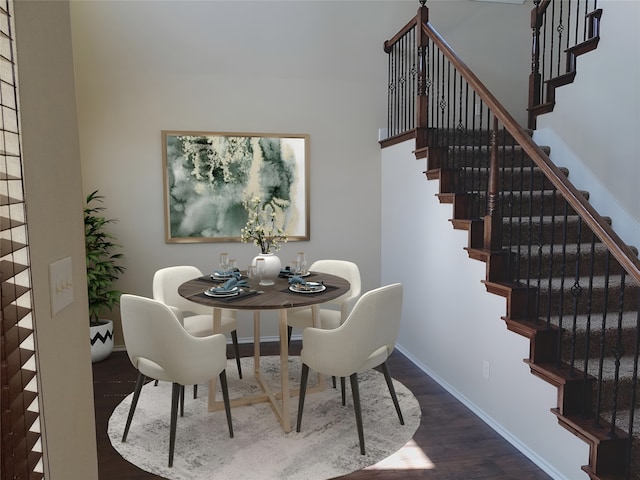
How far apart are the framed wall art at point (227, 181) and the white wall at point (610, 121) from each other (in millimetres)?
2398

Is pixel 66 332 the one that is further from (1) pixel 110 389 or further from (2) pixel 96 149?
(2) pixel 96 149

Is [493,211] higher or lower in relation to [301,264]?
higher

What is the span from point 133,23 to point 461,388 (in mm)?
4142

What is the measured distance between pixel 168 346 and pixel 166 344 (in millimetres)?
15

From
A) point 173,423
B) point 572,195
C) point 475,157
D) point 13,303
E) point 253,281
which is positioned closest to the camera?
point 13,303

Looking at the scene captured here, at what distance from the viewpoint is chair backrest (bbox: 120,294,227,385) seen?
97.3 inches

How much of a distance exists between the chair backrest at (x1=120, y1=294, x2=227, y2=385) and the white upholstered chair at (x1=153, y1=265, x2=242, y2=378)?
74 centimetres

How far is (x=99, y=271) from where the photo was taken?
13.6ft

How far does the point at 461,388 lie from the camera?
3438mm

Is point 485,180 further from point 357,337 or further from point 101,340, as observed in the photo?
point 101,340

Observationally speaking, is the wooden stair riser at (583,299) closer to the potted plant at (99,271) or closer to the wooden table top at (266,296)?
the wooden table top at (266,296)

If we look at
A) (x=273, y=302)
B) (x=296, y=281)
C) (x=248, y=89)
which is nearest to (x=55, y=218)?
(x=273, y=302)

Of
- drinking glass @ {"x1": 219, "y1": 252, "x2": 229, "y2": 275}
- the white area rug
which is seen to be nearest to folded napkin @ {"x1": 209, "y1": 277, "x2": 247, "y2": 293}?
drinking glass @ {"x1": 219, "y1": 252, "x2": 229, "y2": 275}

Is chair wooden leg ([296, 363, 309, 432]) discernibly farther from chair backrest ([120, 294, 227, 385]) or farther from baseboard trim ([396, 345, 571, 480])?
baseboard trim ([396, 345, 571, 480])
